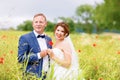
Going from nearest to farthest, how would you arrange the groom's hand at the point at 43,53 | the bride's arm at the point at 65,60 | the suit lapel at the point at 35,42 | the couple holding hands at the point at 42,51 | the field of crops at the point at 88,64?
the groom's hand at the point at 43,53 < the couple holding hands at the point at 42,51 < the suit lapel at the point at 35,42 < the field of crops at the point at 88,64 < the bride's arm at the point at 65,60

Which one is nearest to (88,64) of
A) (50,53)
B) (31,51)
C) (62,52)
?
(62,52)

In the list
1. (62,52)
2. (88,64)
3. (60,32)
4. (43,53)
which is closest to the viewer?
(43,53)

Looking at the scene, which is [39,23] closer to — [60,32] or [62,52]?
[60,32]

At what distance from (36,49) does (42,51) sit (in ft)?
0.84

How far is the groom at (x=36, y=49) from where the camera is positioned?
7.14 meters

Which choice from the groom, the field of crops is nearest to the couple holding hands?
the groom

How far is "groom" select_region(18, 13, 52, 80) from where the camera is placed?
281 inches

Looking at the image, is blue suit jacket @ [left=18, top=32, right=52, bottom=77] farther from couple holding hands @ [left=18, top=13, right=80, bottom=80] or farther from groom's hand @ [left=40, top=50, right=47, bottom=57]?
groom's hand @ [left=40, top=50, right=47, bottom=57]

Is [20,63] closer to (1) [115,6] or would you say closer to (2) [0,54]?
(2) [0,54]

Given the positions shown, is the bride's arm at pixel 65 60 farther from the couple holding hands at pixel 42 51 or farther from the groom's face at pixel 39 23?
the groom's face at pixel 39 23

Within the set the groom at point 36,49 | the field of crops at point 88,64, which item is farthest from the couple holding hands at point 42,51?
the field of crops at point 88,64

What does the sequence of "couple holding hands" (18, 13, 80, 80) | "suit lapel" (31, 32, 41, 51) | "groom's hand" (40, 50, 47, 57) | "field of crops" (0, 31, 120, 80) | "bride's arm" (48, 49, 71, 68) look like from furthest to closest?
1. "bride's arm" (48, 49, 71, 68)
2. "field of crops" (0, 31, 120, 80)
3. "suit lapel" (31, 32, 41, 51)
4. "couple holding hands" (18, 13, 80, 80)
5. "groom's hand" (40, 50, 47, 57)

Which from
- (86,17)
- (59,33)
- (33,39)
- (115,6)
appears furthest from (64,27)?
(86,17)

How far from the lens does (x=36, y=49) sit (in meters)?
7.28
